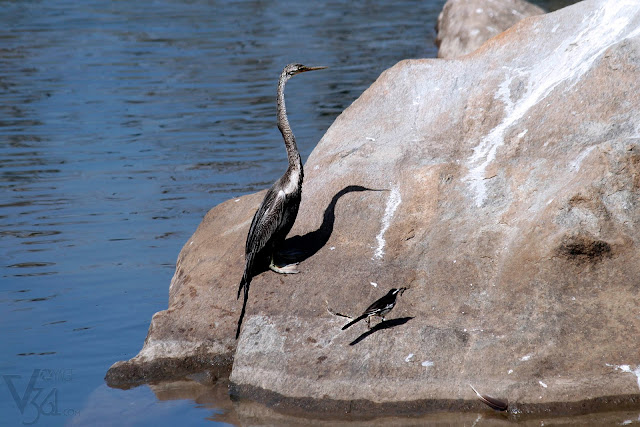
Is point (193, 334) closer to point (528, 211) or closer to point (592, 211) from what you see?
point (528, 211)

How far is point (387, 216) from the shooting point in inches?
278

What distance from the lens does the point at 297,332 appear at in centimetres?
624

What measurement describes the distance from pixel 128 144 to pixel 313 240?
24.8 feet

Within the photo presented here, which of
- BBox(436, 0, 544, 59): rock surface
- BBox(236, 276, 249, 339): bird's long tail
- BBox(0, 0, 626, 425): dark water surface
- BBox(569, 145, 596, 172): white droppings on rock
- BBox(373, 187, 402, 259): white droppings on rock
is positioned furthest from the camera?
BBox(436, 0, 544, 59): rock surface

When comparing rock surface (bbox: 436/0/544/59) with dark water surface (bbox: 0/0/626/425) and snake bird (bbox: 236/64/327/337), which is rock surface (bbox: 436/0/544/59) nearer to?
dark water surface (bbox: 0/0/626/425)

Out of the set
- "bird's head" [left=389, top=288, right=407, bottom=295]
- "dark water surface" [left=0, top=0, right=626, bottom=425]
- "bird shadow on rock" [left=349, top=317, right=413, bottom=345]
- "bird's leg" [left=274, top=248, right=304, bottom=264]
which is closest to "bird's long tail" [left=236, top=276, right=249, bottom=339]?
"bird's leg" [left=274, top=248, right=304, bottom=264]

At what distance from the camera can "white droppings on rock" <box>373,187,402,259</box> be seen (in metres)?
6.77

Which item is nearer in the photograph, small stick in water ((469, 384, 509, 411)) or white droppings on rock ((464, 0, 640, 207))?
small stick in water ((469, 384, 509, 411))

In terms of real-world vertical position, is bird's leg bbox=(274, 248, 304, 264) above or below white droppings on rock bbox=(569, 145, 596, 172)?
below

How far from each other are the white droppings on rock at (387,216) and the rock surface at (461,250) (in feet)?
0.05

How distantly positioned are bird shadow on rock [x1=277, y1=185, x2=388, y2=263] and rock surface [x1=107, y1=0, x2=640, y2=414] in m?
0.02

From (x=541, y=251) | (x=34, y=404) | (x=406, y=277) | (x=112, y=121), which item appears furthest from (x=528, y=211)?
(x=112, y=121)

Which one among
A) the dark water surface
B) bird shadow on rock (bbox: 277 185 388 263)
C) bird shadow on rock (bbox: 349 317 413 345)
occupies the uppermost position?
bird shadow on rock (bbox: 277 185 388 263)

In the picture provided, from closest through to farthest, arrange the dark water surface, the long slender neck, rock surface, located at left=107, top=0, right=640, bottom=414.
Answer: rock surface, located at left=107, top=0, right=640, bottom=414 → the long slender neck → the dark water surface
